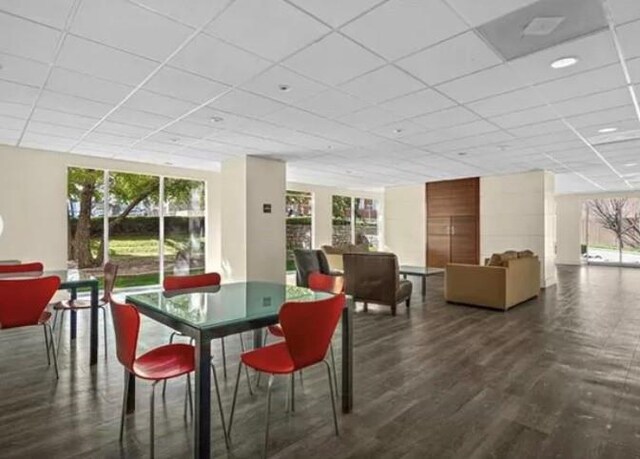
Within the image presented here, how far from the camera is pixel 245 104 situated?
12.9 feet

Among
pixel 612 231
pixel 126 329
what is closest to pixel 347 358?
pixel 126 329

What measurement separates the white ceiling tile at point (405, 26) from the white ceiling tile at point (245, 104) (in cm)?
145

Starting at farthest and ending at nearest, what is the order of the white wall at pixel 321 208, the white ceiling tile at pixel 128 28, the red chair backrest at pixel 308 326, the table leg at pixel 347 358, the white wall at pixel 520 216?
1. the white wall at pixel 321 208
2. the white wall at pixel 520 216
3. the table leg at pixel 347 358
4. the white ceiling tile at pixel 128 28
5. the red chair backrest at pixel 308 326

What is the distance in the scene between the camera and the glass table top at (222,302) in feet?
6.82

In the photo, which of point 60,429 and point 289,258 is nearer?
point 60,429

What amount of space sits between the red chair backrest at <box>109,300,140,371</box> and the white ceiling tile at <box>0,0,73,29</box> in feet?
5.81

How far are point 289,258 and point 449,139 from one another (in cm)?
658

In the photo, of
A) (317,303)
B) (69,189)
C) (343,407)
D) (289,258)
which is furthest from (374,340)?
(289,258)

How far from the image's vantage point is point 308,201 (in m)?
11.0

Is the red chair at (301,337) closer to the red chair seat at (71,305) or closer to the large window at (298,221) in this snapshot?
the red chair seat at (71,305)

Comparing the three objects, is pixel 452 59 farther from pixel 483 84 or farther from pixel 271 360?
pixel 271 360

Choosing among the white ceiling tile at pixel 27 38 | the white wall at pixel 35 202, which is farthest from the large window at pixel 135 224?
the white ceiling tile at pixel 27 38

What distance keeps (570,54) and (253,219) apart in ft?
16.8

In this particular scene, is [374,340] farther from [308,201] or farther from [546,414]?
[308,201]
